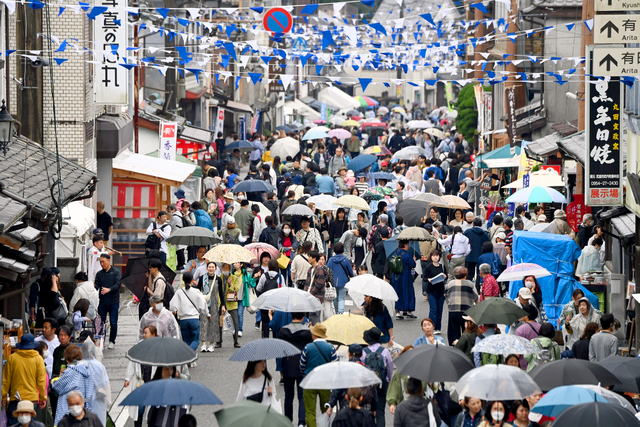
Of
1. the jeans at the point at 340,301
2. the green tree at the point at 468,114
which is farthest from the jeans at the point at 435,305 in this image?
the green tree at the point at 468,114

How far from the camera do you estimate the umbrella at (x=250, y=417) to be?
7699 mm

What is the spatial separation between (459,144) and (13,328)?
29984mm

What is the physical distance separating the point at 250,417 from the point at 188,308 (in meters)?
6.00

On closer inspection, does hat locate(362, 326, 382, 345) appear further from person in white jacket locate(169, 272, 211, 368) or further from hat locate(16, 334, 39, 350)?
person in white jacket locate(169, 272, 211, 368)

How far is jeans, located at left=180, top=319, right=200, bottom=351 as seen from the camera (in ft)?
44.8

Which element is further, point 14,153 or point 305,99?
point 305,99

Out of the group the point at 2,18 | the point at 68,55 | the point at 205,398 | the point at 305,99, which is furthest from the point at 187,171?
the point at 305,99

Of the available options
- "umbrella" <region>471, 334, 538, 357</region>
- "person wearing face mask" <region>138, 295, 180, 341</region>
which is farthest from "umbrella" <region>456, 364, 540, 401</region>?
"person wearing face mask" <region>138, 295, 180, 341</region>

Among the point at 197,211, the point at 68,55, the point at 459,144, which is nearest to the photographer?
the point at 68,55

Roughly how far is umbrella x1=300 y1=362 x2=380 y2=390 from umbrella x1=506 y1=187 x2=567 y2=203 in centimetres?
1191

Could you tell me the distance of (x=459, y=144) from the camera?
3947cm

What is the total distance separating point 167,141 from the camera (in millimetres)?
26125

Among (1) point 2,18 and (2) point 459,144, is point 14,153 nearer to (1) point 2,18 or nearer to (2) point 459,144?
(1) point 2,18

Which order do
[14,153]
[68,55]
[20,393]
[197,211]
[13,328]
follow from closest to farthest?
[20,393], [13,328], [14,153], [68,55], [197,211]
